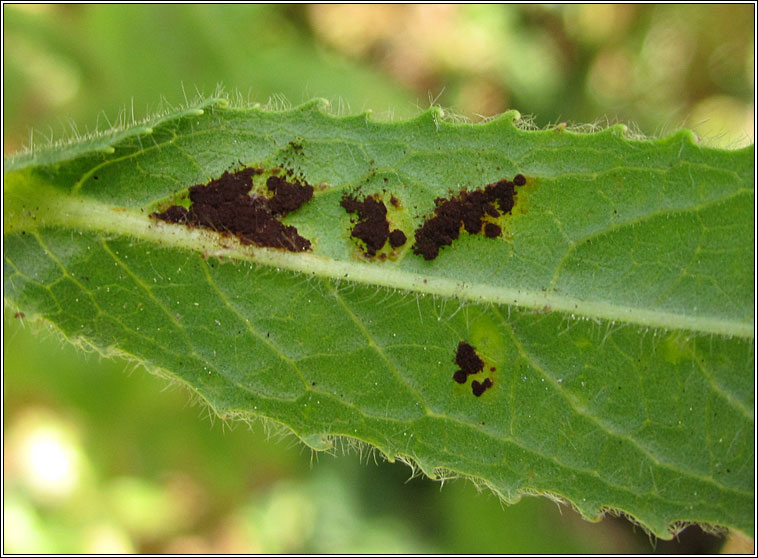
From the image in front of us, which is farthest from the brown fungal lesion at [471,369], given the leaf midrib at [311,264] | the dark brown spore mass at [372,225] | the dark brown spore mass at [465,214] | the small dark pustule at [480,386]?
the dark brown spore mass at [372,225]

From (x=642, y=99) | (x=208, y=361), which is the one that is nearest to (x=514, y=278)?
(x=208, y=361)

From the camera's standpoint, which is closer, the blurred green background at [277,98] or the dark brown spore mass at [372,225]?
the dark brown spore mass at [372,225]

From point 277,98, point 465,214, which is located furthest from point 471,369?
point 277,98

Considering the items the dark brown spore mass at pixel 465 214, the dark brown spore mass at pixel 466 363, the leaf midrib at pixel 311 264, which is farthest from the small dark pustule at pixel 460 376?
the dark brown spore mass at pixel 465 214

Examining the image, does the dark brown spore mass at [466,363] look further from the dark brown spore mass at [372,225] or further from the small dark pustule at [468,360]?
the dark brown spore mass at [372,225]

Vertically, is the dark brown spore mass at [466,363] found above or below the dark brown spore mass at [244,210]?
below

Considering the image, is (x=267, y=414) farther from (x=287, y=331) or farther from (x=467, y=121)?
(x=467, y=121)

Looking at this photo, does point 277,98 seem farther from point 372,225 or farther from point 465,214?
point 465,214
